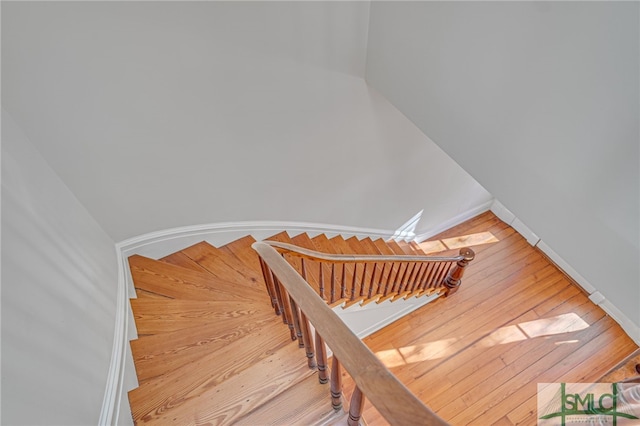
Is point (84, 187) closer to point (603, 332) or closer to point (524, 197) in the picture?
point (524, 197)

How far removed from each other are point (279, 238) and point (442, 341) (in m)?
1.96

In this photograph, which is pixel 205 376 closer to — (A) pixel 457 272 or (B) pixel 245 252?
(B) pixel 245 252

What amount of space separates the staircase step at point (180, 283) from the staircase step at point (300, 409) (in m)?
0.98

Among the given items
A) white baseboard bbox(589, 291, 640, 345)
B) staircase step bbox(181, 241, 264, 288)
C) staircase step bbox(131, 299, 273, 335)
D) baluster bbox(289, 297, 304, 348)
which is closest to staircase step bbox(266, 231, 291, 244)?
staircase step bbox(181, 241, 264, 288)

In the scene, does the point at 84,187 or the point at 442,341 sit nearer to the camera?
the point at 84,187

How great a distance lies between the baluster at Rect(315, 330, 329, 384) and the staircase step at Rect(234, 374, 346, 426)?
0.05 meters

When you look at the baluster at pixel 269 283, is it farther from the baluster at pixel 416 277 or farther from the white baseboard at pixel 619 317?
the white baseboard at pixel 619 317

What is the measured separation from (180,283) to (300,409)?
4.92ft

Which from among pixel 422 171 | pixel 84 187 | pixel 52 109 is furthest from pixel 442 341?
pixel 52 109

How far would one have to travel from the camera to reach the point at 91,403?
140cm

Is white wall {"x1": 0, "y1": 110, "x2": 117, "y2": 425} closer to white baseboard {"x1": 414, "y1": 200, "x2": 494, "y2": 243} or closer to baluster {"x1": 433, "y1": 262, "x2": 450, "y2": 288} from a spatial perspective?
baluster {"x1": 433, "y1": 262, "x2": 450, "y2": 288}

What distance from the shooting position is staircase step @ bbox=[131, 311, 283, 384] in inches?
71.2

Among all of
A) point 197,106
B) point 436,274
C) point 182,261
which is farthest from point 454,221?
point 197,106

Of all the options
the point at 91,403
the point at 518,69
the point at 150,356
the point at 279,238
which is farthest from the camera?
the point at 279,238
